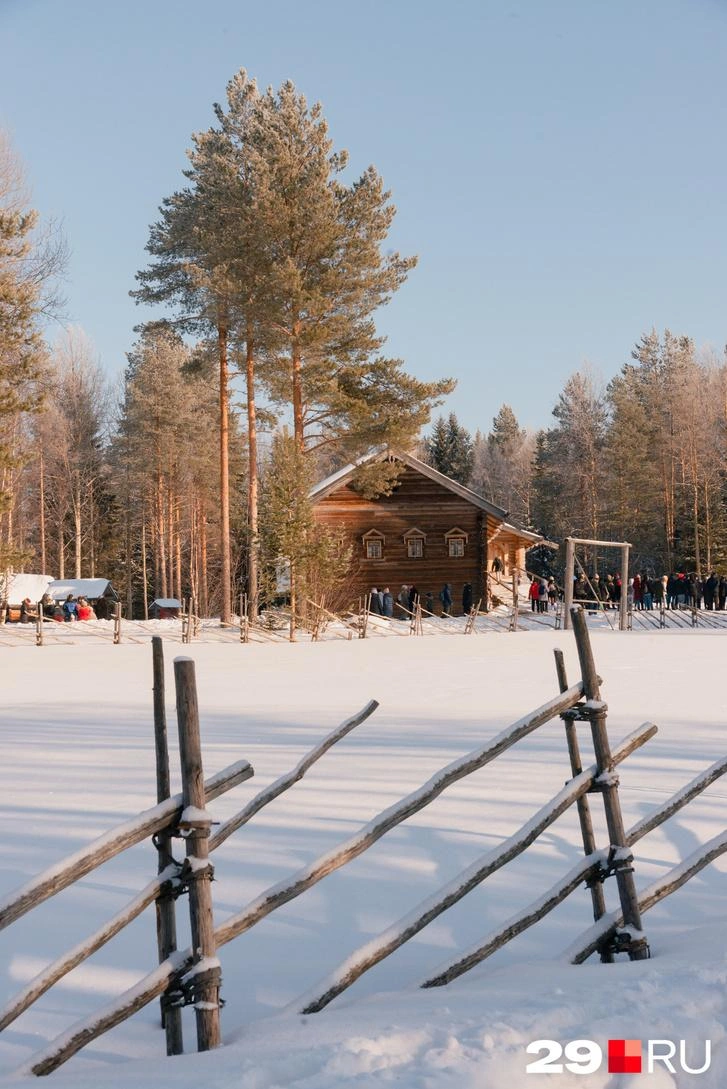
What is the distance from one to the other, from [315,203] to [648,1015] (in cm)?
2830

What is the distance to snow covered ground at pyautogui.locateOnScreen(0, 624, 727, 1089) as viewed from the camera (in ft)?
9.46

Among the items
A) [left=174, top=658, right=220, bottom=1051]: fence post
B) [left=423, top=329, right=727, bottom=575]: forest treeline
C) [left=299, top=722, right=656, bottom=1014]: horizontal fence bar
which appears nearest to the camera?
[left=174, top=658, right=220, bottom=1051]: fence post

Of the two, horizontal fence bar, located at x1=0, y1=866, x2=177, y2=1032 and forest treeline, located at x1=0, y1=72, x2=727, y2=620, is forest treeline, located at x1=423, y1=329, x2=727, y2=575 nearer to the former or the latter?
forest treeline, located at x1=0, y1=72, x2=727, y2=620

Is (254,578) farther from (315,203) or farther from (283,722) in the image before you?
(283,722)

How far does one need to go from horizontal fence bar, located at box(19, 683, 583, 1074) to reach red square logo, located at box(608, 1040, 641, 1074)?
3.52ft

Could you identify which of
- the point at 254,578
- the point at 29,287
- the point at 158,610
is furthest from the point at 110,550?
the point at 29,287

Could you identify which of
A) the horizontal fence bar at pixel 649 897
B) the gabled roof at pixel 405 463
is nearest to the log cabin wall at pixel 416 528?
the gabled roof at pixel 405 463

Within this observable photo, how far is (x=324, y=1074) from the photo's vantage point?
269 cm

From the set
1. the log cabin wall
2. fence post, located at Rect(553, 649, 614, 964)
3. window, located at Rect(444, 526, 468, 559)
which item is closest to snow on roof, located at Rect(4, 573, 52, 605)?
the log cabin wall

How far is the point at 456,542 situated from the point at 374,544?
3.18m

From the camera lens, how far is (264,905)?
338cm

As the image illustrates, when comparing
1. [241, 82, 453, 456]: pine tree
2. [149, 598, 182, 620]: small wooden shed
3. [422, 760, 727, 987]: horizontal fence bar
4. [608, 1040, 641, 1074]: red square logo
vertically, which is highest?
[241, 82, 453, 456]: pine tree

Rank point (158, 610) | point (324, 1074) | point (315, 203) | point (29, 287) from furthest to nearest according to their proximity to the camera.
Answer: point (158, 610) < point (315, 203) < point (29, 287) < point (324, 1074)

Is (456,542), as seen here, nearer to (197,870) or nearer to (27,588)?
(27,588)
